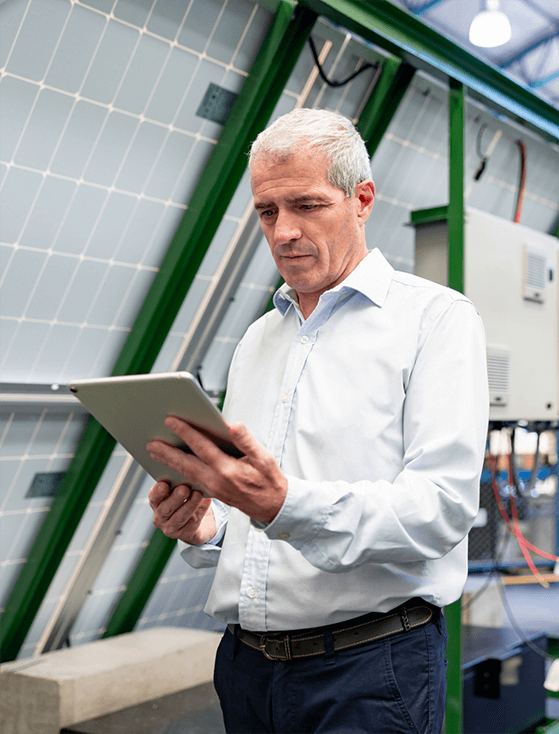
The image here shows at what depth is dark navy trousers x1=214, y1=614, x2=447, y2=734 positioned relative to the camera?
1.25 m

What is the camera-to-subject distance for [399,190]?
3.43 metres

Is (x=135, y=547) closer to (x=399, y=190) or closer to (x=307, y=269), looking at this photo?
(x=399, y=190)

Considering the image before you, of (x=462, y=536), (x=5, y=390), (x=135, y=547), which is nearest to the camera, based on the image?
(x=462, y=536)

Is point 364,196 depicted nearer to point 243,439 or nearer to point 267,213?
point 267,213

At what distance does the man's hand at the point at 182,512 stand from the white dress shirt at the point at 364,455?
0.14ft

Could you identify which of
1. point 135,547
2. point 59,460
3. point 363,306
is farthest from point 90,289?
point 363,306

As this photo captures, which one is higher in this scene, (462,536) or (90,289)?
(462,536)

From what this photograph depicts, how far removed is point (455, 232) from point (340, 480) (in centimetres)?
173

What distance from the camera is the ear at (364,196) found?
142 cm

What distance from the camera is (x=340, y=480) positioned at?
120cm

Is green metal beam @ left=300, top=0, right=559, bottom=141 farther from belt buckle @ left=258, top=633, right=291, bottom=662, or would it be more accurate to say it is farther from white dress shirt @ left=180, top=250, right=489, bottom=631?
belt buckle @ left=258, top=633, right=291, bottom=662

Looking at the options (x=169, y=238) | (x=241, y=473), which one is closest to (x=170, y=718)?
(x=169, y=238)

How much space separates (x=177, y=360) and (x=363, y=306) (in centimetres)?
165

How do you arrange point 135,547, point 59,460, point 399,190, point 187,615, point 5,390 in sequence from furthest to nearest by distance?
1. point 187,615
2. point 399,190
3. point 135,547
4. point 59,460
5. point 5,390
